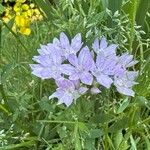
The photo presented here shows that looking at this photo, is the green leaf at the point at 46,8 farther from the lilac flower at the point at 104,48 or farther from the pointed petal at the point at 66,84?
the pointed petal at the point at 66,84

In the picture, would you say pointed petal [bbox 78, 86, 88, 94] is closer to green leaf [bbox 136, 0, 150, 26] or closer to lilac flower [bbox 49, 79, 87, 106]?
lilac flower [bbox 49, 79, 87, 106]

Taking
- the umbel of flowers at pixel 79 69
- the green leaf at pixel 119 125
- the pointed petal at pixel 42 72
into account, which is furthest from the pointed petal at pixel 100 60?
the green leaf at pixel 119 125

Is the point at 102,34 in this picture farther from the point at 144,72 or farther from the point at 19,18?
the point at 19,18

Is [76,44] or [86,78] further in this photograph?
[76,44]

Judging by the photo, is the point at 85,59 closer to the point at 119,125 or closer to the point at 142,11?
the point at 119,125

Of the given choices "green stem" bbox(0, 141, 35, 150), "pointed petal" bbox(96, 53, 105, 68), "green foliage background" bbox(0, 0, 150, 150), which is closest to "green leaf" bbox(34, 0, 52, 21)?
"green foliage background" bbox(0, 0, 150, 150)

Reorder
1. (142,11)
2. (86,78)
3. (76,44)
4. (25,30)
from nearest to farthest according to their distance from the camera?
(86,78), (76,44), (142,11), (25,30)

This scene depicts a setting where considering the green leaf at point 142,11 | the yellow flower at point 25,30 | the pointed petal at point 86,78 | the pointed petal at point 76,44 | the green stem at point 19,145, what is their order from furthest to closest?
the yellow flower at point 25,30, the green leaf at point 142,11, the green stem at point 19,145, the pointed petal at point 76,44, the pointed petal at point 86,78

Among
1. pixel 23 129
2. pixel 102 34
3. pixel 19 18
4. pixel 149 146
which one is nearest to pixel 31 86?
pixel 23 129

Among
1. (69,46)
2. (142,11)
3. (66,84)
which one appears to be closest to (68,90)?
(66,84)
